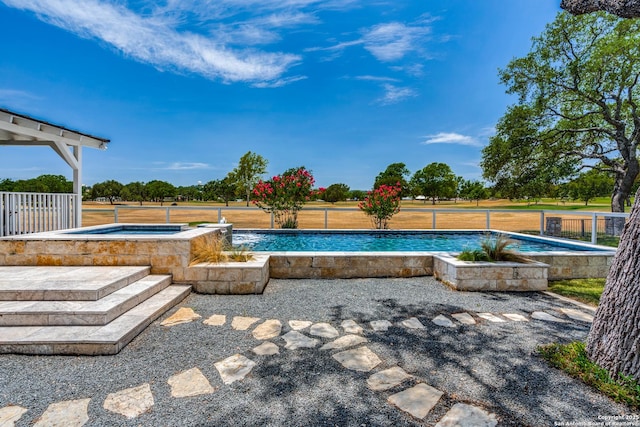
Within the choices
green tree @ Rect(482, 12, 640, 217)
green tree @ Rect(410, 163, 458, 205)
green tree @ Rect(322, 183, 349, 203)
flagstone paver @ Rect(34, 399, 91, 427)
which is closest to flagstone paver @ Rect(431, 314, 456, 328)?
flagstone paver @ Rect(34, 399, 91, 427)

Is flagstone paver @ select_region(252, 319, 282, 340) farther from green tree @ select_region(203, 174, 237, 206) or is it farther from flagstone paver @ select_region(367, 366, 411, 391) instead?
green tree @ select_region(203, 174, 237, 206)

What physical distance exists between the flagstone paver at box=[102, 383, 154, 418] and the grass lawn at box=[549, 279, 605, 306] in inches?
198

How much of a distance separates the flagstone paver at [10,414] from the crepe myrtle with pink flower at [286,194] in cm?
804

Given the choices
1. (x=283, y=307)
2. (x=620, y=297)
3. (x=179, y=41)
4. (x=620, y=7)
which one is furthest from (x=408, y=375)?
(x=179, y=41)

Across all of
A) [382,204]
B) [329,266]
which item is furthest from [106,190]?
[329,266]

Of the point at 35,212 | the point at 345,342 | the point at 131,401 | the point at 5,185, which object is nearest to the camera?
the point at 131,401

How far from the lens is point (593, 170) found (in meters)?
14.8

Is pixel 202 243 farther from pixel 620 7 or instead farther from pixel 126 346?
pixel 620 7

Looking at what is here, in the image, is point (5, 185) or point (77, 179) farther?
point (5, 185)

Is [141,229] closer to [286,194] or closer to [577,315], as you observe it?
[286,194]

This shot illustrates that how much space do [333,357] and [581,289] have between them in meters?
4.36

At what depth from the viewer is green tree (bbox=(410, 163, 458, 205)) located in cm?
5497

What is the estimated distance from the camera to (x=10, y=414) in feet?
5.73

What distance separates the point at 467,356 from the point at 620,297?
1.14 m
